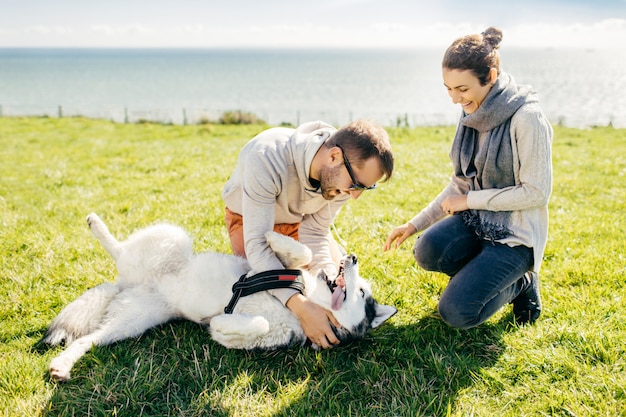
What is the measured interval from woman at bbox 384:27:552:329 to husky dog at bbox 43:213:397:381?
62 cm

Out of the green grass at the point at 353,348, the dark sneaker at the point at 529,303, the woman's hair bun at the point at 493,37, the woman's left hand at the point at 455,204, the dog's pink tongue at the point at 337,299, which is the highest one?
the woman's hair bun at the point at 493,37

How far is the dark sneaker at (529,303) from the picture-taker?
10.8ft

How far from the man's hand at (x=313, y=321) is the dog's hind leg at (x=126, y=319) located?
3.24 feet

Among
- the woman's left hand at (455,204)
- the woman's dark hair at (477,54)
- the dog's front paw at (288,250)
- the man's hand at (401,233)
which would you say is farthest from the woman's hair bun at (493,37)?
the dog's front paw at (288,250)

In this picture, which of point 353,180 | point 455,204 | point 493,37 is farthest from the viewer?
point 455,204

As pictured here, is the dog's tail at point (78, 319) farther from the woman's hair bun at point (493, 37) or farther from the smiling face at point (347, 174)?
the woman's hair bun at point (493, 37)

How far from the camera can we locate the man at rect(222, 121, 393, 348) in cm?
279

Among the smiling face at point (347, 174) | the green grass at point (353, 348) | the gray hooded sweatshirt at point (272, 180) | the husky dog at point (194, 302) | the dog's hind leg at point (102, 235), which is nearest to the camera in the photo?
the green grass at point (353, 348)

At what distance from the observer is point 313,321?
287 centimetres

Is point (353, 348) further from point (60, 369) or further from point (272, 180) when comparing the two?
point (60, 369)

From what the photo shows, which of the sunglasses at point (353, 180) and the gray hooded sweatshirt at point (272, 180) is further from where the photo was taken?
the gray hooded sweatshirt at point (272, 180)

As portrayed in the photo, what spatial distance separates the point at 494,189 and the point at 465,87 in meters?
0.73

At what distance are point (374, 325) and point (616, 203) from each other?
497cm

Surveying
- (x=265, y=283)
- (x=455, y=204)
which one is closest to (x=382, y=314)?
(x=265, y=283)
